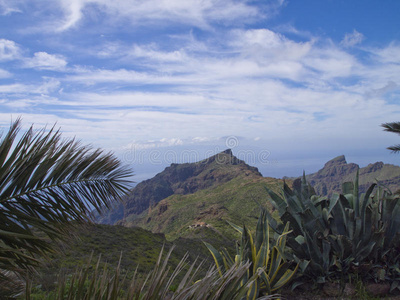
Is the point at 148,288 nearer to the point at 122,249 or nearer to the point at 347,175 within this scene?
the point at 122,249

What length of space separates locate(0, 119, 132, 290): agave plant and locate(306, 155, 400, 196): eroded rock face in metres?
75.4

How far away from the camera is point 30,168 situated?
247cm

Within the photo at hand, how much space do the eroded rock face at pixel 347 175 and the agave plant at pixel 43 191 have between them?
75.4 m

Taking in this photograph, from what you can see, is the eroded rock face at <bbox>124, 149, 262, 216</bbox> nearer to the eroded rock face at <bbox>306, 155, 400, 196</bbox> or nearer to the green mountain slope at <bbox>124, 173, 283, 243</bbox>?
the green mountain slope at <bbox>124, 173, 283, 243</bbox>

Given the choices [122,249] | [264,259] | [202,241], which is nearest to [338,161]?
[122,249]

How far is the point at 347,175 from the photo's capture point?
107312 millimetres

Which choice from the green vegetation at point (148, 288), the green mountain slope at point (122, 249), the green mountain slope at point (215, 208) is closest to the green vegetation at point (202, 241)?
the green vegetation at point (148, 288)

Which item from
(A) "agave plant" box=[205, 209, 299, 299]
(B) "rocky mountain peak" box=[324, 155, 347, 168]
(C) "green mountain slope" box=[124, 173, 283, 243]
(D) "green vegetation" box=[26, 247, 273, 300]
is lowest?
(C) "green mountain slope" box=[124, 173, 283, 243]

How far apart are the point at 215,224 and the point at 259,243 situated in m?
23.4

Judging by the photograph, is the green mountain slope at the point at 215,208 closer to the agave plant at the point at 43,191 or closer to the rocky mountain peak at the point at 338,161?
the agave plant at the point at 43,191

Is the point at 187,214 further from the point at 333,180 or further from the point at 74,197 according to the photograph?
the point at 333,180

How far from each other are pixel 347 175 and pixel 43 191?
117 m

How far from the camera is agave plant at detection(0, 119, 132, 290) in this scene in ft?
7.69

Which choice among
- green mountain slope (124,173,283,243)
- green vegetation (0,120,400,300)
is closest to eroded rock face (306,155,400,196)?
green mountain slope (124,173,283,243)
